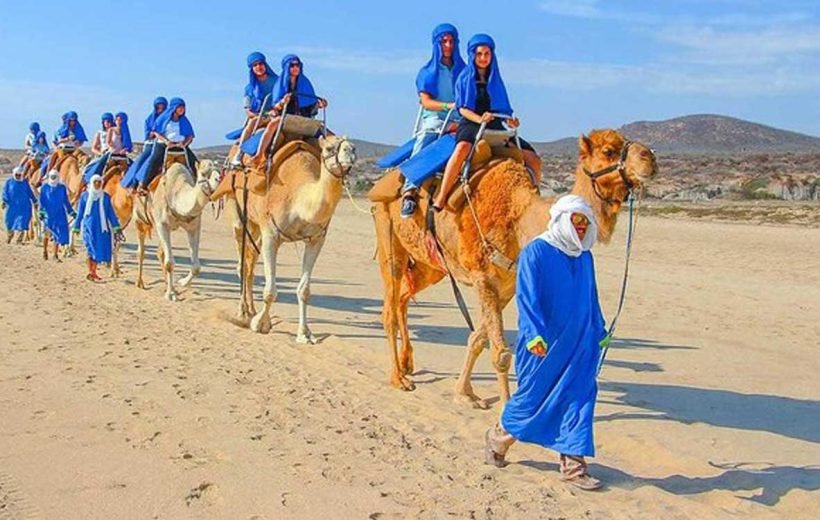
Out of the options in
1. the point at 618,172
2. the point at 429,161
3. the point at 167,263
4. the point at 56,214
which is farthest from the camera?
the point at 56,214

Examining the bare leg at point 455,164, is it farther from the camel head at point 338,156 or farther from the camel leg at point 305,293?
the camel leg at point 305,293

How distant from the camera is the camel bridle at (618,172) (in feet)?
22.1

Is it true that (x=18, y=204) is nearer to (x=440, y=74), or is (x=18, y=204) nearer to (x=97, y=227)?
(x=97, y=227)

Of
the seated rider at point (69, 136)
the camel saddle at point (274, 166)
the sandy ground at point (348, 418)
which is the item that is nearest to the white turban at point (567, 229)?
the sandy ground at point (348, 418)

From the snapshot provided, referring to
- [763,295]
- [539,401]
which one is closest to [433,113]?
[539,401]

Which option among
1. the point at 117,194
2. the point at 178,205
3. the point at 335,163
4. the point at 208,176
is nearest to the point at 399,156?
the point at 335,163

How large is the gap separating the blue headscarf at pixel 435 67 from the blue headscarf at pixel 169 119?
7671 millimetres

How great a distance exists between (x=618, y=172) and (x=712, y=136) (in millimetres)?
137652

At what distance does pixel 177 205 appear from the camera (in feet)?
49.0

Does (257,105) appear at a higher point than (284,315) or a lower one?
higher

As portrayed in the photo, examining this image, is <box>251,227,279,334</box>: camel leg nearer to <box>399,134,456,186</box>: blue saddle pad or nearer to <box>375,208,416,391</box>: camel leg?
<box>375,208,416,391</box>: camel leg

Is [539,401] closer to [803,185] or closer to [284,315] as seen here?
[284,315]

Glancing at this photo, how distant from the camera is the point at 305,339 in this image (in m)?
11.3

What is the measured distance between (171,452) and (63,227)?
1412 centimetres
